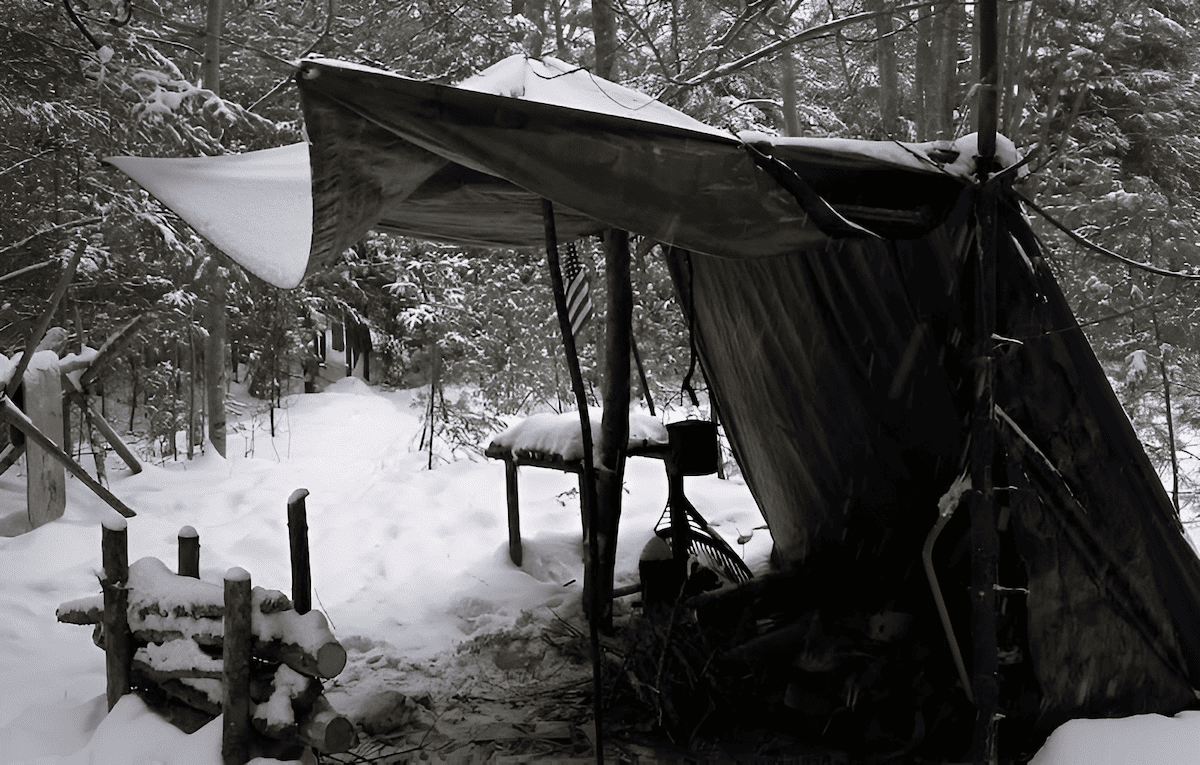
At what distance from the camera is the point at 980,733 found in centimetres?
306

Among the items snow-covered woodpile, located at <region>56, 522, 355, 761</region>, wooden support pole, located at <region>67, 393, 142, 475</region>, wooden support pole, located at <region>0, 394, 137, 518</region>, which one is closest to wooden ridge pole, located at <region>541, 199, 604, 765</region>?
snow-covered woodpile, located at <region>56, 522, 355, 761</region>

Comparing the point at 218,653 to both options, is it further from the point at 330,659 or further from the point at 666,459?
the point at 666,459

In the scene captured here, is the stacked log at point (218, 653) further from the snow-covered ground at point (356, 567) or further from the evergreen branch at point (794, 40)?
the evergreen branch at point (794, 40)

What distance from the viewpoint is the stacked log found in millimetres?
3381

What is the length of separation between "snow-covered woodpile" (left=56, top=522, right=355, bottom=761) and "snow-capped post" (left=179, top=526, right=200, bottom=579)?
0.6 inches

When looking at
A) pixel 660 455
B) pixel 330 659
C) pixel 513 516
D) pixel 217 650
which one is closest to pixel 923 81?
pixel 660 455

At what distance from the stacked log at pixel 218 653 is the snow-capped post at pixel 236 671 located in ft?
0.14

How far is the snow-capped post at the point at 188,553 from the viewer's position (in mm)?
4043

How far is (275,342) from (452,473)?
7625 millimetres

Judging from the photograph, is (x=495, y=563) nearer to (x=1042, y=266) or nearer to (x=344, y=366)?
(x=1042, y=266)

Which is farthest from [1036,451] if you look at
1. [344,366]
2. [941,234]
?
[344,366]

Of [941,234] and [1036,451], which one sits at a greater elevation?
[941,234]

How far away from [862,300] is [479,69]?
6.34 meters

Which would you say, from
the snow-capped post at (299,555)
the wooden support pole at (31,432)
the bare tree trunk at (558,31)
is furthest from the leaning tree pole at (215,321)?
the snow-capped post at (299,555)
